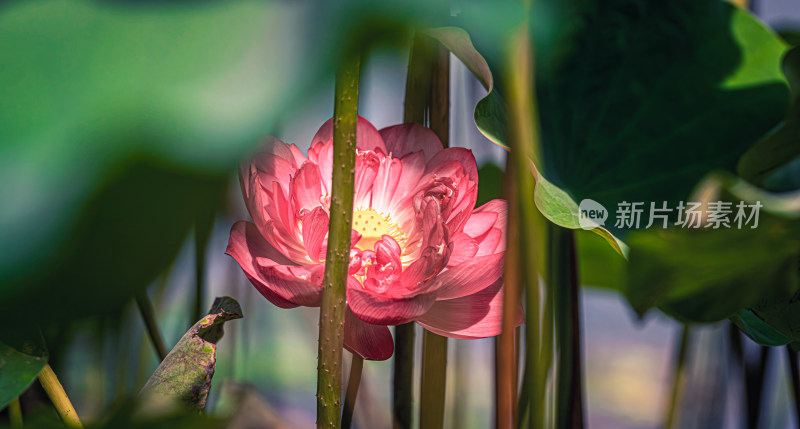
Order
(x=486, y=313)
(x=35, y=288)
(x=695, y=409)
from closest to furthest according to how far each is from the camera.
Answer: (x=35, y=288) < (x=486, y=313) < (x=695, y=409)

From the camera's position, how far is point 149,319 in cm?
22

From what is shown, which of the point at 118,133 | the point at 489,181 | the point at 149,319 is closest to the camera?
the point at 118,133

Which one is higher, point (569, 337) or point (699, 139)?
point (699, 139)

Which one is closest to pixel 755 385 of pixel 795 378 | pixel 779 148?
pixel 795 378

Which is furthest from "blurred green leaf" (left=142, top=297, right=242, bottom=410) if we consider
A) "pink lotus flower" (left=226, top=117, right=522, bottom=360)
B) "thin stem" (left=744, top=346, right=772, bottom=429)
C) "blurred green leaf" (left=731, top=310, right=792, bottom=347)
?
"thin stem" (left=744, top=346, right=772, bottom=429)

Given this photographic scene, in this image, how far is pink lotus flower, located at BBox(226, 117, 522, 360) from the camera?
18 centimetres

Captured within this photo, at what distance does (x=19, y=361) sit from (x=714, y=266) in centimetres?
22

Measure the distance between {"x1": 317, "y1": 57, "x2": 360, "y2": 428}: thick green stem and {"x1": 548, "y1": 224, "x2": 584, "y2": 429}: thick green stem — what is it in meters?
0.13

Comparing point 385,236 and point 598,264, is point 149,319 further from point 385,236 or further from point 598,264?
point 598,264

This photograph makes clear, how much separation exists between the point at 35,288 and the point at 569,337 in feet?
0.70

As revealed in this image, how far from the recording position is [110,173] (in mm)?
102

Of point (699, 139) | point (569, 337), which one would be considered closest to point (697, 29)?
point (699, 139)

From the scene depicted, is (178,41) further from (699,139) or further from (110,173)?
(699,139)

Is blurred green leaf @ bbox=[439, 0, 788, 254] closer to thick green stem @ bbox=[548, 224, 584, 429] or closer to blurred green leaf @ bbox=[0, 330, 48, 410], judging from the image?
thick green stem @ bbox=[548, 224, 584, 429]
